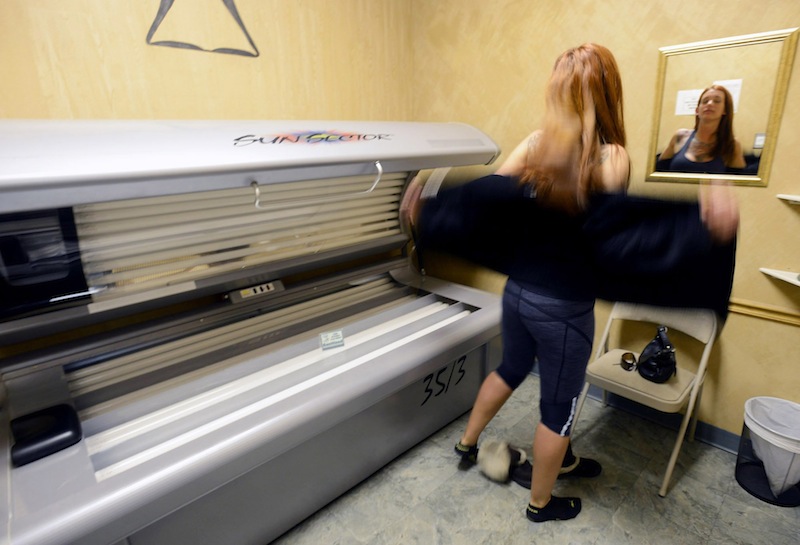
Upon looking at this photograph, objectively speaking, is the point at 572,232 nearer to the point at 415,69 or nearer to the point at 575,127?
the point at 575,127

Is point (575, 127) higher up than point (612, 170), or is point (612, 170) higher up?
point (575, 127)

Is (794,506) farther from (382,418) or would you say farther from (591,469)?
(382,418)

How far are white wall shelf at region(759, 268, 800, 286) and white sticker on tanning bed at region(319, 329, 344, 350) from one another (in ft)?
5.55

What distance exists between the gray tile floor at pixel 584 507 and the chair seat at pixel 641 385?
35 cm

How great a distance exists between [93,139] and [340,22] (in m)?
1.49

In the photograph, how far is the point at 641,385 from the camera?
5.77 ft

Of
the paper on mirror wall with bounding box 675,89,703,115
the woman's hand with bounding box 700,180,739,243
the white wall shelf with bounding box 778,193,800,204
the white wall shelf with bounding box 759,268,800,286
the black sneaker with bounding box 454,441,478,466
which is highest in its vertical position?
the paper on mirror wall with bounding box 675,89,703,115

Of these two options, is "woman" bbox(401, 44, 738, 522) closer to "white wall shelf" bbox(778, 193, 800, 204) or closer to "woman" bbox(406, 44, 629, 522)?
"woman" bbox(406, 44, 629, 522)

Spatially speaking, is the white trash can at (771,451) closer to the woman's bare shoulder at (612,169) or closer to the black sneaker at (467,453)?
the black sneaker at (467,453)

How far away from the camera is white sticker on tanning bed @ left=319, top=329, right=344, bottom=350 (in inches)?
65.4

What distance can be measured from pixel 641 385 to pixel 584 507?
544 millimetres

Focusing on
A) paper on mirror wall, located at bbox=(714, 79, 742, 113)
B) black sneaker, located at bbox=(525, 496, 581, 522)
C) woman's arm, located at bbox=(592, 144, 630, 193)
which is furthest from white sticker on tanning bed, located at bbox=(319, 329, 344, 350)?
paper on mirror wall, located at bbox=(714, 79, 742, 113)

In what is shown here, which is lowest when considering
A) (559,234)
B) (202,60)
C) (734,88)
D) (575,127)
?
(559,234)

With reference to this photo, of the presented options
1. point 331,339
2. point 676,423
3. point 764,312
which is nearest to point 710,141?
point 764,312
